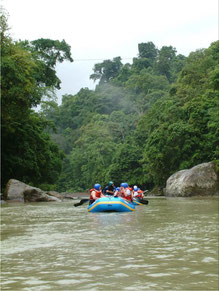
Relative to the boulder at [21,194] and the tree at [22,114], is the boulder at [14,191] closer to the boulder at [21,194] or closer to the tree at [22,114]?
the boulder at [21,194]

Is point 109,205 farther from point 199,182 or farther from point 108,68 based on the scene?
point 108,68

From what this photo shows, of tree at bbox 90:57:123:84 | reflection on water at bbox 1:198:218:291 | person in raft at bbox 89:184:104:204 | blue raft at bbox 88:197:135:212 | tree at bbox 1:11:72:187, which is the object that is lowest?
reflection on water at bbox 1:198:218:291

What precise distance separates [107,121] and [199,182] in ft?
173

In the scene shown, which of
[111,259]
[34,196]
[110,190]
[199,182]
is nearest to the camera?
[111,259]

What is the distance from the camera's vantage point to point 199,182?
1339 inches

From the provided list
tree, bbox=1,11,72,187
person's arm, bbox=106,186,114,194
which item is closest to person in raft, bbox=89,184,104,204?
person's arm, bbox=106,186,114,194

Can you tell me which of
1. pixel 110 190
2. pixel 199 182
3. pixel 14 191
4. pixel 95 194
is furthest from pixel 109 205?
pixel 199 182

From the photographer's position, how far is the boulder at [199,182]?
33.6 meters

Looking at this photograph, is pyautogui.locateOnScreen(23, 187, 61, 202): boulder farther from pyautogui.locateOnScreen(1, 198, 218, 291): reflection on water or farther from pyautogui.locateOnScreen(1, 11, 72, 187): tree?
pyautogui.locateOnScreen(1, 198, 218, 291): reflection on water

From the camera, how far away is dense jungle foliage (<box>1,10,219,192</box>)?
28547mm

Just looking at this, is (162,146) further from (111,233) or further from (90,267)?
(90,267)

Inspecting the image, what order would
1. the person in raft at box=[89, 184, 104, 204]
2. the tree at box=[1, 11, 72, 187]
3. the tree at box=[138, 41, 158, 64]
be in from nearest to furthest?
the person in raft at box=[89, 184, 104, 204] < the tree at box=[1, 11, 72, 187] < the tree at box=[138, 41, 158, 64]

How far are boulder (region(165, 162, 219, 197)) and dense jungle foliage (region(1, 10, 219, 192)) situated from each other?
237cm

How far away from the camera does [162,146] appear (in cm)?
4266
